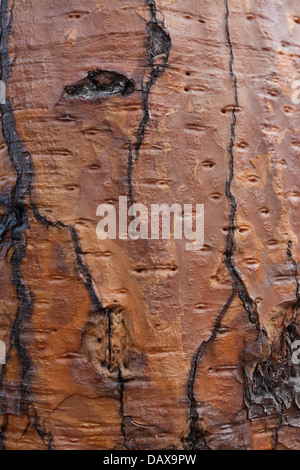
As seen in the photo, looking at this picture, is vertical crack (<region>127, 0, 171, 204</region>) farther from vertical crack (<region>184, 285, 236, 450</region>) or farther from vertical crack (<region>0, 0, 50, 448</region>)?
vertical crack (<region>184, 285, 236, 450</region>)

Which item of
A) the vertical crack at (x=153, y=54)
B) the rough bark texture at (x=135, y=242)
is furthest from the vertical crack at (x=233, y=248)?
the vertical crack at (x=153, y=54)

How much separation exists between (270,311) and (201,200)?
29 cm

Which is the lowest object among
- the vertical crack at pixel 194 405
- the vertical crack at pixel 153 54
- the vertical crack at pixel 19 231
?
the vertical crack at pixel 194 405

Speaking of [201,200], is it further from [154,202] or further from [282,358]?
[282,358]

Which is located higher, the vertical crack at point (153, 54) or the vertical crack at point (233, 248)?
the vertical crack at point (153, 54)

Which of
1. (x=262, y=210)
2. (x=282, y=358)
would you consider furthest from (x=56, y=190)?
(x=282, y=358)

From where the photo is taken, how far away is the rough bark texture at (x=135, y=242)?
1.07 meters

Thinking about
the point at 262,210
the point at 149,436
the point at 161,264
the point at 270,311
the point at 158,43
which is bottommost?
the point at 149,436

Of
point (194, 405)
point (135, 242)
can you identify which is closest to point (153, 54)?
point (135, 242)

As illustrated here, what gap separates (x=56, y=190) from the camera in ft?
3.56

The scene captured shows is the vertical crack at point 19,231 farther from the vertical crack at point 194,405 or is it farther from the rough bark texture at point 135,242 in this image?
the vertical crack at point 194,405

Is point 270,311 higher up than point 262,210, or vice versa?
point 262,210

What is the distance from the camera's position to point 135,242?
1071 mm

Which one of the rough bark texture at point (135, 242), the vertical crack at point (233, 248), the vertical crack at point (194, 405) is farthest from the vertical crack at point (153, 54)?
the vertical crack at point (194, 405)
